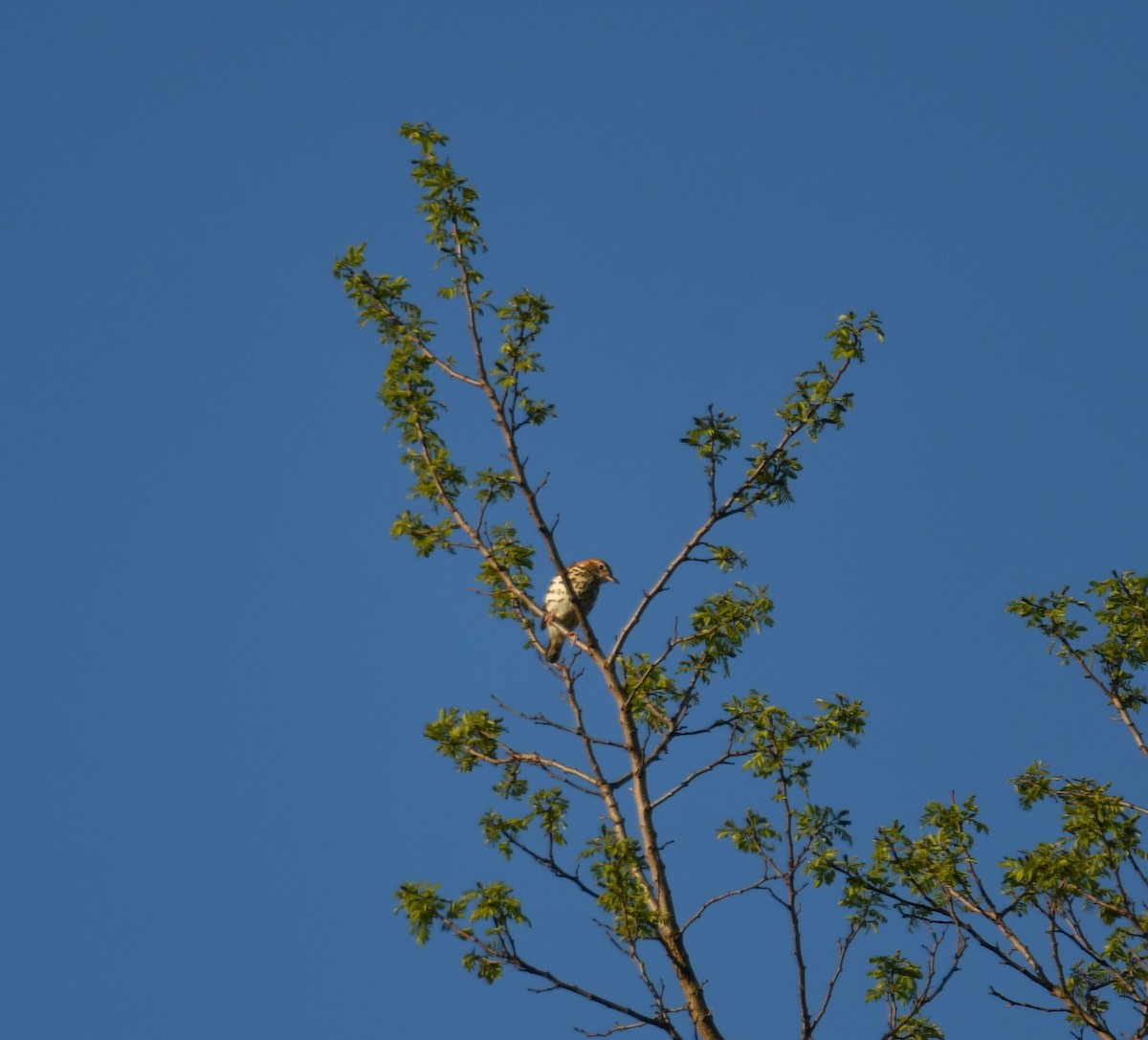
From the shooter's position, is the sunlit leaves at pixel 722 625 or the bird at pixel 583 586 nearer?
the sunlit leaves at pixel 722 625

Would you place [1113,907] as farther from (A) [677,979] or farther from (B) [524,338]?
(B) [524,338]

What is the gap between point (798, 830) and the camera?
10.2 meters

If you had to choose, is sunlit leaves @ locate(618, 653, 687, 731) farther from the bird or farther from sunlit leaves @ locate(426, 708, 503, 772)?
the bird

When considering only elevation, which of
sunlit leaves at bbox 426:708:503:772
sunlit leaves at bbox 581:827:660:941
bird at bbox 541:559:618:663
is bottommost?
sunlit leaves at bbox 581:827:660:941

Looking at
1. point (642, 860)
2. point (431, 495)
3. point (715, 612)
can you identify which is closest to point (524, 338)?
point (431, 495)

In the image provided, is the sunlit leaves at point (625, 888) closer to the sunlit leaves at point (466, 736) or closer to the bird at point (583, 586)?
the sunlit leaves at point (466, 736)

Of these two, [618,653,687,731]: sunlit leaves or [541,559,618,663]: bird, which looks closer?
[618,653,687,731]: sunlit leaves

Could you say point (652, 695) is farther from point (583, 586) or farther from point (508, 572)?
point (583, 586)

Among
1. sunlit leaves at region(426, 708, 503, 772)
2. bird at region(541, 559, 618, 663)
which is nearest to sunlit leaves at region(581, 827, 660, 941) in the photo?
sunlit leaves at region(426, 708, 503, 772)

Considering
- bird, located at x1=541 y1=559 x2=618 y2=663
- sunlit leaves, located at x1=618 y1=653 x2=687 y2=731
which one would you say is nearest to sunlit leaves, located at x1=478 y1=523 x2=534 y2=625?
sunlit leaves, located at x1=618 y1=653 x2=687 y2=731

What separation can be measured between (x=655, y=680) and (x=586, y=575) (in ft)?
23.3

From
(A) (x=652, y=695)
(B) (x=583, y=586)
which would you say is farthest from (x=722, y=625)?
(B) (x=583, y=586)

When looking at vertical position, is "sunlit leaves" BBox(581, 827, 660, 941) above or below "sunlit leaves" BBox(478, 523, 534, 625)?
below

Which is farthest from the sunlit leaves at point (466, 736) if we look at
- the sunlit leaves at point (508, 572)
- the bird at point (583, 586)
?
the bird at point (583, 586)
